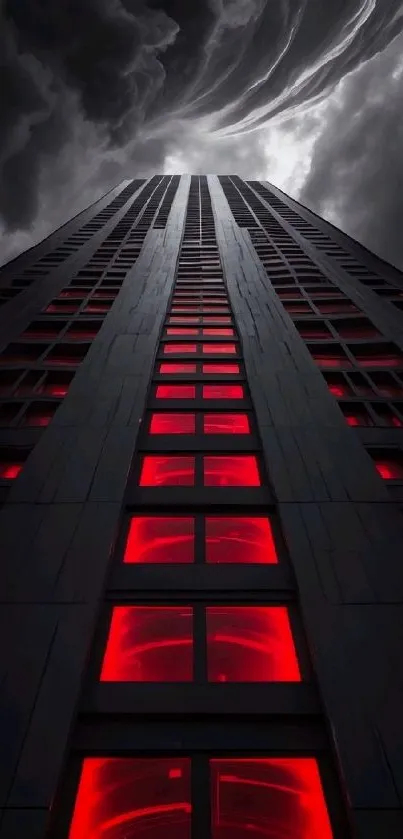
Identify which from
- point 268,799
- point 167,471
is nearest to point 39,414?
point 167,471

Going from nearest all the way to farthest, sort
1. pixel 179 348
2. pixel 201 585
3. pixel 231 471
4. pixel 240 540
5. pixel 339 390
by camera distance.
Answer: pixel 201 585
pixel 240 540
pixel 231 471
pixel 339 390
pixel 179 348

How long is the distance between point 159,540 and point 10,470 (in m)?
4.35

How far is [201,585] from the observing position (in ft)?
22.9

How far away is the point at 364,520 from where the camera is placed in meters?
8.17

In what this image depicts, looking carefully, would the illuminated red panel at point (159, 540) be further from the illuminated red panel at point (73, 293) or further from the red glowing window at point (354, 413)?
the illuminated red panel at point (73, 293)

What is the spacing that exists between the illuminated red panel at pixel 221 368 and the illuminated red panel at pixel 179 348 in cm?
125

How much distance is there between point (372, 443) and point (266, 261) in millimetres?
18623

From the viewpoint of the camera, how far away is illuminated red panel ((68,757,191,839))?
14.9ft

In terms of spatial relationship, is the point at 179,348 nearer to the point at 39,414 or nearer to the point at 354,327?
the point at 39,414

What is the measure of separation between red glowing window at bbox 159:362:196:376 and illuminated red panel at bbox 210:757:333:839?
10873mm

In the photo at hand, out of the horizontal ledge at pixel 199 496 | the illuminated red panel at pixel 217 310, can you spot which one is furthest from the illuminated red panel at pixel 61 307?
the horizontal ledge at pixel 199 496

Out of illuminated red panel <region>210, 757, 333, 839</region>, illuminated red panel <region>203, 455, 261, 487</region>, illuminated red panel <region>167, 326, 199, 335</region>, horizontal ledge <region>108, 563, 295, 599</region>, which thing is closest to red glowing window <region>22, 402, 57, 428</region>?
illuminated red panel <region>203, 455, 261, 487</region>

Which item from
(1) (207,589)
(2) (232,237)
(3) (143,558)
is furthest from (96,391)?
(2) (232,237)

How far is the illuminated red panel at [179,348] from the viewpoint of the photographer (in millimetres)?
16062
